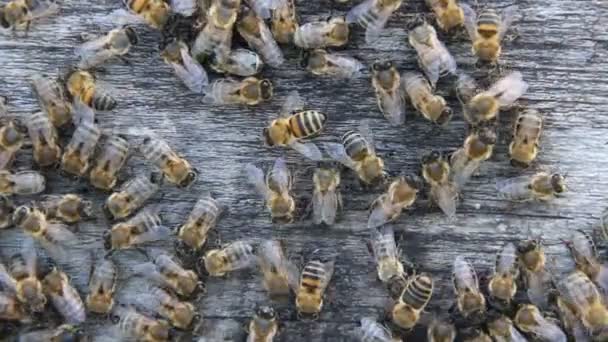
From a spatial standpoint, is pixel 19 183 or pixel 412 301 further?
pixel 19 183

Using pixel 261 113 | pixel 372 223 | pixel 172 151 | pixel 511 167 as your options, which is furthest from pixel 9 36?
pixel 511 167

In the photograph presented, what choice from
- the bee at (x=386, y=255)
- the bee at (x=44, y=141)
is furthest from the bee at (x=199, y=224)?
the bee at (x=386, y=255)

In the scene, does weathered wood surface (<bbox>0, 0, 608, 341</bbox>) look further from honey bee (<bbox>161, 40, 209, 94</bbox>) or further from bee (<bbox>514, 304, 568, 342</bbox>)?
bee (<bbox>514, 304, 568, 342</bbox>)

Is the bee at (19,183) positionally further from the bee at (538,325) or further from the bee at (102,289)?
the bee at (538,325)

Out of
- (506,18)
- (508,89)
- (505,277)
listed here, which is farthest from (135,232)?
(506,18)

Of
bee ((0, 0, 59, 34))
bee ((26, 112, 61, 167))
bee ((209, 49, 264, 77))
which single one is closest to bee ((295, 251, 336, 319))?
bee ((209, 49, 264, 77))

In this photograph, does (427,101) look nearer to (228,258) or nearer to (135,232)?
(228,258)
